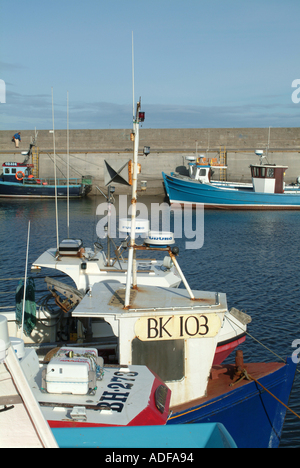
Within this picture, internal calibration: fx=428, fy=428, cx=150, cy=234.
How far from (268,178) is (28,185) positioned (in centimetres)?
2467

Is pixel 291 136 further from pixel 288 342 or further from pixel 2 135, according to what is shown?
pixel 288 342

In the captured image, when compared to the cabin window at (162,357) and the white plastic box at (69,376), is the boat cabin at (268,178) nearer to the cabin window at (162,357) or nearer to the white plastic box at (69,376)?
the cabin window at (162,357)

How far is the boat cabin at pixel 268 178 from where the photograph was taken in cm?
4166

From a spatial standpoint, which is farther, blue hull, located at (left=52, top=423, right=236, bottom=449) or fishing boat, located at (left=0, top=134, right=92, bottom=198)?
fishing boat, located at (left=0, top=134, right=92, bottom=198)

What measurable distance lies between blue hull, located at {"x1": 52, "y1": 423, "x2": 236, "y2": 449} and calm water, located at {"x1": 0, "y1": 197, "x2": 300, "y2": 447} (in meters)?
5.11

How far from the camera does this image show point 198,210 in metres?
41.7

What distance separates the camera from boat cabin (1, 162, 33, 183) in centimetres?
4653

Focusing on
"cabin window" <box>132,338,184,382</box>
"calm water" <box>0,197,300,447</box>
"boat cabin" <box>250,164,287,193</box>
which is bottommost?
→ "calm water" <box>0,197,300,447</box>

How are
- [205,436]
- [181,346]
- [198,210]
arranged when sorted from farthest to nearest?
[198,210] < [181,346] < [205,436]

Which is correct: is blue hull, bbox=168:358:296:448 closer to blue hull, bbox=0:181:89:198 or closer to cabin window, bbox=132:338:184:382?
cabin window, bbox=132:338:184:382

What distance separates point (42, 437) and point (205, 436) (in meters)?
1.61

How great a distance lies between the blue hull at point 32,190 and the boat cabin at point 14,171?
43.3 inches

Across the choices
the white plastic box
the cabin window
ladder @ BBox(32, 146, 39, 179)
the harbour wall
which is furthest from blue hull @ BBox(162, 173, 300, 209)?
the white plastic box

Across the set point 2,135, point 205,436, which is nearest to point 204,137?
point 2,135
